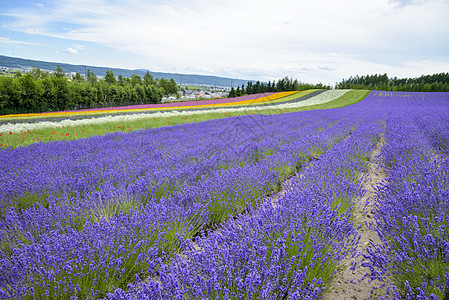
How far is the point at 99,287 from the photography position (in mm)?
1925

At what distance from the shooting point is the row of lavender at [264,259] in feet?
4.84

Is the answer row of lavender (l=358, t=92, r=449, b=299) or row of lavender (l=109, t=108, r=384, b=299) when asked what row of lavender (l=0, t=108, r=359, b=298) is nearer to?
row of lavender (l=109, t=108, r=384, b=299)

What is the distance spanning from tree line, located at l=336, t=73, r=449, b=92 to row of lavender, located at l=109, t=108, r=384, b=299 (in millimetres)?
62298

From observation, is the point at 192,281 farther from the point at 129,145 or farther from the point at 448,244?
the point at 129,145

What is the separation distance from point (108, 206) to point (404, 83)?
90778mm

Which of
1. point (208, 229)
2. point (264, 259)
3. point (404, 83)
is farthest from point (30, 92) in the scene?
point (404, 83)

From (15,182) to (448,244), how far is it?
4.44m

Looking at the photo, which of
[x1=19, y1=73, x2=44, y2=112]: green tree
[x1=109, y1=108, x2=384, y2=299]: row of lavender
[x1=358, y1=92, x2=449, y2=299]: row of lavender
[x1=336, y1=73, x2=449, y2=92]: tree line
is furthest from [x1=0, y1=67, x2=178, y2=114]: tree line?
[x1=336, y1=73, x2=449, y2=92]: tree line

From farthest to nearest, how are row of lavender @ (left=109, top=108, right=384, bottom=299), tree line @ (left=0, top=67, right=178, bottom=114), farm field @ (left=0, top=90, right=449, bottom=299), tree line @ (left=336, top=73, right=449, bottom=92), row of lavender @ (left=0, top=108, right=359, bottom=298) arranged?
1. tree line @ (left=336, top=73, right=449, bottom=92)
2. tree line @ (left=0, top=67, right=178, bottom=114)
3. row of lavender @ (left=0, top=108, right=359, bottom=298)
4. farm field @ (left=0, top=90, right=449, bottom=299)
5. row of lavender @ (left=109, top=108, right=384, bottom=299)

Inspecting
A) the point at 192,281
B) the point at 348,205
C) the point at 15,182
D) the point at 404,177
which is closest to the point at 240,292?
the point at 192,281

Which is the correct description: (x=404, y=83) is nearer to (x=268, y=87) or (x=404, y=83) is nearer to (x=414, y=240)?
(x=268, y=87)

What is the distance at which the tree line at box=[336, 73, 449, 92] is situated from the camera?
166ft

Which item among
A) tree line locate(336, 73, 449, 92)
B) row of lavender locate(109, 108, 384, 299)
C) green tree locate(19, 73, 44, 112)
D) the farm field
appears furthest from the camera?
tree line locate(336, 73, 449, 92)

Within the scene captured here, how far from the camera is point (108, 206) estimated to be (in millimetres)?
2891
